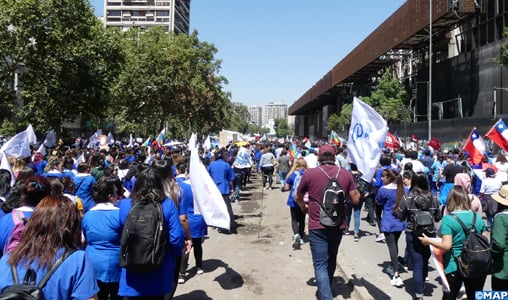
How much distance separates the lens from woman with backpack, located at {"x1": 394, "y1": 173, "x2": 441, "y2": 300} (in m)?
4.96

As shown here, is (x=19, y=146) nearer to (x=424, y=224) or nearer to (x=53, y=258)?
(x=53, y=258)

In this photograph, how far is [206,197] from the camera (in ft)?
15.8

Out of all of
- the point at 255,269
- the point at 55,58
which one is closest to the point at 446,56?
the point at 55,58

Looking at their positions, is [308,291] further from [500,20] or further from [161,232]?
[500,20]

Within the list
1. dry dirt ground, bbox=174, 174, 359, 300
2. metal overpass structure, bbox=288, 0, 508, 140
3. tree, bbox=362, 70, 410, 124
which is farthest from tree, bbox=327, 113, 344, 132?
dry dirt ground, bbox=174, 174, 359, 300

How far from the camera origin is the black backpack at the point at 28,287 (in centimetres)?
171

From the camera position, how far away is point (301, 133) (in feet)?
331

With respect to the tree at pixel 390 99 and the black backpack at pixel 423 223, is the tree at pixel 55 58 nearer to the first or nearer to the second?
the tree at pixel 390 99

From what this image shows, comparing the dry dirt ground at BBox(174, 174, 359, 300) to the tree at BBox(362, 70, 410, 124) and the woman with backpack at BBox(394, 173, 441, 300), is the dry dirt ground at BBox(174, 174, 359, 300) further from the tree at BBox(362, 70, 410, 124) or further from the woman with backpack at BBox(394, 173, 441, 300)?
the tree at BBox(362, 70, 410, 124)

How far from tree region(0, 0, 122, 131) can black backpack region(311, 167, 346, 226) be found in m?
19.6

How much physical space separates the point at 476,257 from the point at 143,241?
292 cm

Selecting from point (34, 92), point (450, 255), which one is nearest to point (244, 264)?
point (450, 255)

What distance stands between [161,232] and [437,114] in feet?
101

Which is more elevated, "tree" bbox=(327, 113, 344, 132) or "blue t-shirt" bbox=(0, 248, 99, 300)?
"tree" bbox=(327, 113, 344, 132)
